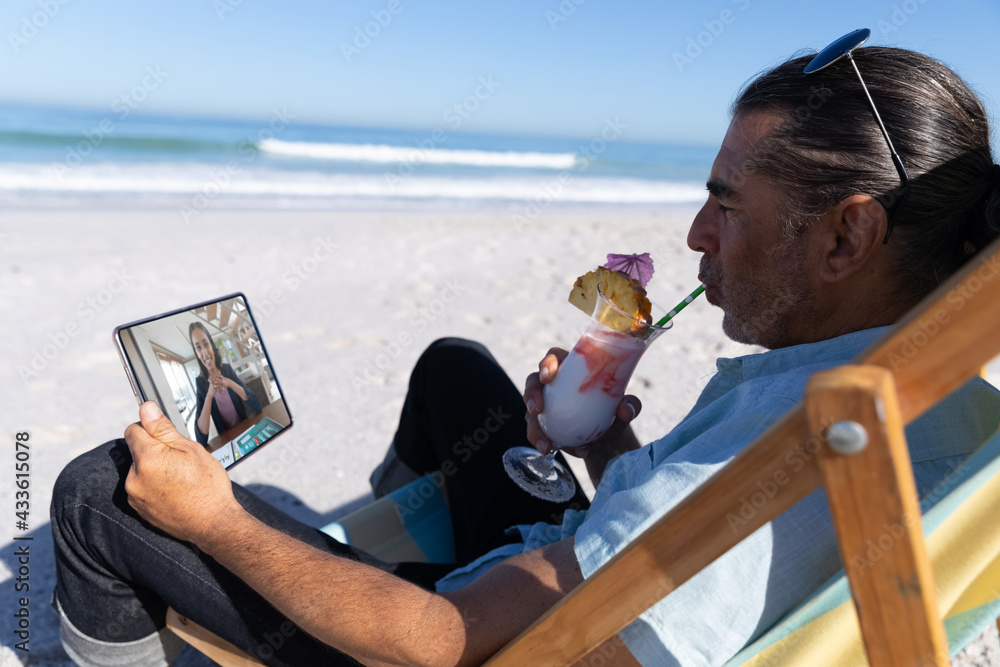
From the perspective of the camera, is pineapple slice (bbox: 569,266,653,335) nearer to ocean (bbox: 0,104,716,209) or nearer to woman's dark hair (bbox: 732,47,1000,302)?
woman's dark hair (bbox: 732,47,1000,302)

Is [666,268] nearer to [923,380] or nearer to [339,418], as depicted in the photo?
[339,418]

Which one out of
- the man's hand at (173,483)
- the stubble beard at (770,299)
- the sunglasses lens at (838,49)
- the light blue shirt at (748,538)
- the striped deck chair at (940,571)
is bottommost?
the striped deck chair at (940,571)

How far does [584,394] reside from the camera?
6.09 ft

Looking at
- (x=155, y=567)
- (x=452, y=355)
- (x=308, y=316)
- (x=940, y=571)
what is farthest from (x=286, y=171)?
(x=940, y=571)

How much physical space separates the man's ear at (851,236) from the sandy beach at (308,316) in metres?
1.38

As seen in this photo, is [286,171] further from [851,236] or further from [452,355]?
[851,236]

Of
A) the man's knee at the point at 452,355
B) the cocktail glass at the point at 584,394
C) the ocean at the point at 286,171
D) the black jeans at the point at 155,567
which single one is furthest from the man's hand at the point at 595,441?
the ocean at the point at 286,171

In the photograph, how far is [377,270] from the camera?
6445 millimetres

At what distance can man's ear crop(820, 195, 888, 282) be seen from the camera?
1.42 meters

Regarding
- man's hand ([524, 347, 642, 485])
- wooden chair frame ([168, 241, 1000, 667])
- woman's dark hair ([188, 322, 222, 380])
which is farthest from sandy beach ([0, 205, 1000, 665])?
wooden chair frame ([168, 241, 1000, 667])

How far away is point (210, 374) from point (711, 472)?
1.14 meters

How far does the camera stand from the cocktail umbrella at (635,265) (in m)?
1.80

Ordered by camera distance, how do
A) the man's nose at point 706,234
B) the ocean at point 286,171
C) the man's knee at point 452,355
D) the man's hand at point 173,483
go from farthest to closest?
1. the ocean at point 286,171
2. the man's knee at point 452,355
3. the man's nose at point 706,234
4. the man's hand at point 173,483

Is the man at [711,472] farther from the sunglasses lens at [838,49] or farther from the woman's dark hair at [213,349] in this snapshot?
the woman's dark hair at [213,349]
